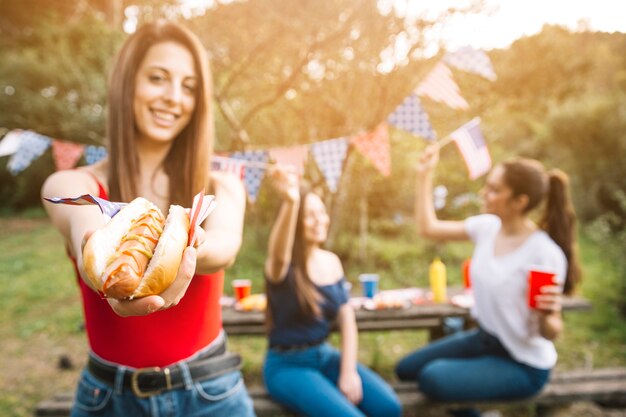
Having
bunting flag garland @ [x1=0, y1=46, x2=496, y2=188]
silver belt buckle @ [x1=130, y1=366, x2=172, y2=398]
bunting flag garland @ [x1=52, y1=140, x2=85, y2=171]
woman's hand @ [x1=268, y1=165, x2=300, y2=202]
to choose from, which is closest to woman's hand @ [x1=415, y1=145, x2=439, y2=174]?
bunting flag garland @ [x1=0, y1=46, x2=496, y2=188]

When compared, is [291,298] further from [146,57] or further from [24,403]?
[24,403]

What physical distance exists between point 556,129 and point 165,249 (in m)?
14.6

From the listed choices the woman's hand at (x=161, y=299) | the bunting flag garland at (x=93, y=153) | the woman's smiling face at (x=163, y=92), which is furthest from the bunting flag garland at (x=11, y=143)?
the woman's hand at (x=161, y=299)

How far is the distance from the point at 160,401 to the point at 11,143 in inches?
138

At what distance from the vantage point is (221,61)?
705cm

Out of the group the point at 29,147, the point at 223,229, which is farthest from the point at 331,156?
the point at 29,147

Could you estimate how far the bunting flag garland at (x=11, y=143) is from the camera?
4.05 m

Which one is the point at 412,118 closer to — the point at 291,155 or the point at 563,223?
the point at 291,155

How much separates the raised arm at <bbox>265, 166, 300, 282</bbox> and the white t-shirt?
1.34 meters

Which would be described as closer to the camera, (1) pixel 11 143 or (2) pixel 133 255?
(2) pixel 133 255

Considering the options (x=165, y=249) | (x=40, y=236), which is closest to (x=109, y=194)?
(x=165, y=249)

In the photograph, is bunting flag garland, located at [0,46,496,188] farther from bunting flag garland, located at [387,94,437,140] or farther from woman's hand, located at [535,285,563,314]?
woman's hand, located at [535,285,563,314]

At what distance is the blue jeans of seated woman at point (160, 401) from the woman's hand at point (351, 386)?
1279 mm

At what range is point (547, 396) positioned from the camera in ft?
9.87
